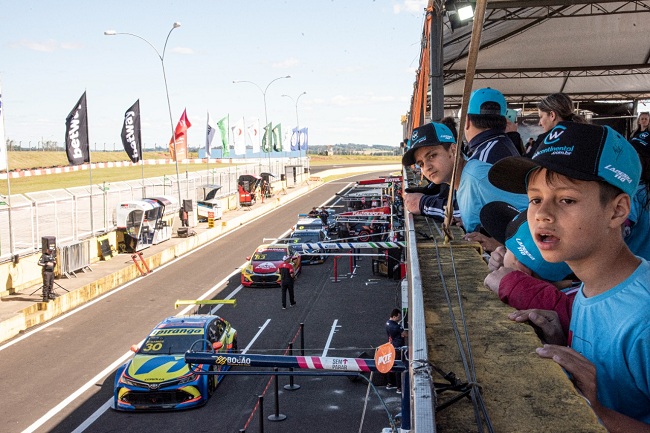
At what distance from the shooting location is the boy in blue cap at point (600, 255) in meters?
2.18

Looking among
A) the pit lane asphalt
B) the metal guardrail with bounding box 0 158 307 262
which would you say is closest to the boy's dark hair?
the pit lane asphalt

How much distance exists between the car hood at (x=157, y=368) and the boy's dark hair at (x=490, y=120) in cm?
1118

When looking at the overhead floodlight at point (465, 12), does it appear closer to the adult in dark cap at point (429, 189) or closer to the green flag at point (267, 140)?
the adult in dark cap at point (429, 189)

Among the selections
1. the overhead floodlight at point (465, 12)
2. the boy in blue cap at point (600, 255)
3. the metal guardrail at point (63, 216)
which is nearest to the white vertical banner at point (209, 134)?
the metal guardrail at point (63, 216)

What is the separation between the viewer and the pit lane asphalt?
14227mm

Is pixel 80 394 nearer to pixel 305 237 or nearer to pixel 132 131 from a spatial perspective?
pixel 305 237

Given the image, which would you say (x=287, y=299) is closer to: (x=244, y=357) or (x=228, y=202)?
(x=244, y=357)

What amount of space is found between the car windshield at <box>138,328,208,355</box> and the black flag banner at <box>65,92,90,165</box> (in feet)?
58.0

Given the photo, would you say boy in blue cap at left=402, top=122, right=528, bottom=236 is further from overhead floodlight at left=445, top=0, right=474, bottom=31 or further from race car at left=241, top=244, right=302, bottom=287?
race car at left=241, top=244, right=302, bottom=287

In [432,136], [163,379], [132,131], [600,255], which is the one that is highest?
[132,131]

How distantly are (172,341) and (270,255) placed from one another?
13.5m

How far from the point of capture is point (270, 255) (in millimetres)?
29359

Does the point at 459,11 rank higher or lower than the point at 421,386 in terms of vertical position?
higher

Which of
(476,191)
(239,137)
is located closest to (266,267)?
(476,191)
